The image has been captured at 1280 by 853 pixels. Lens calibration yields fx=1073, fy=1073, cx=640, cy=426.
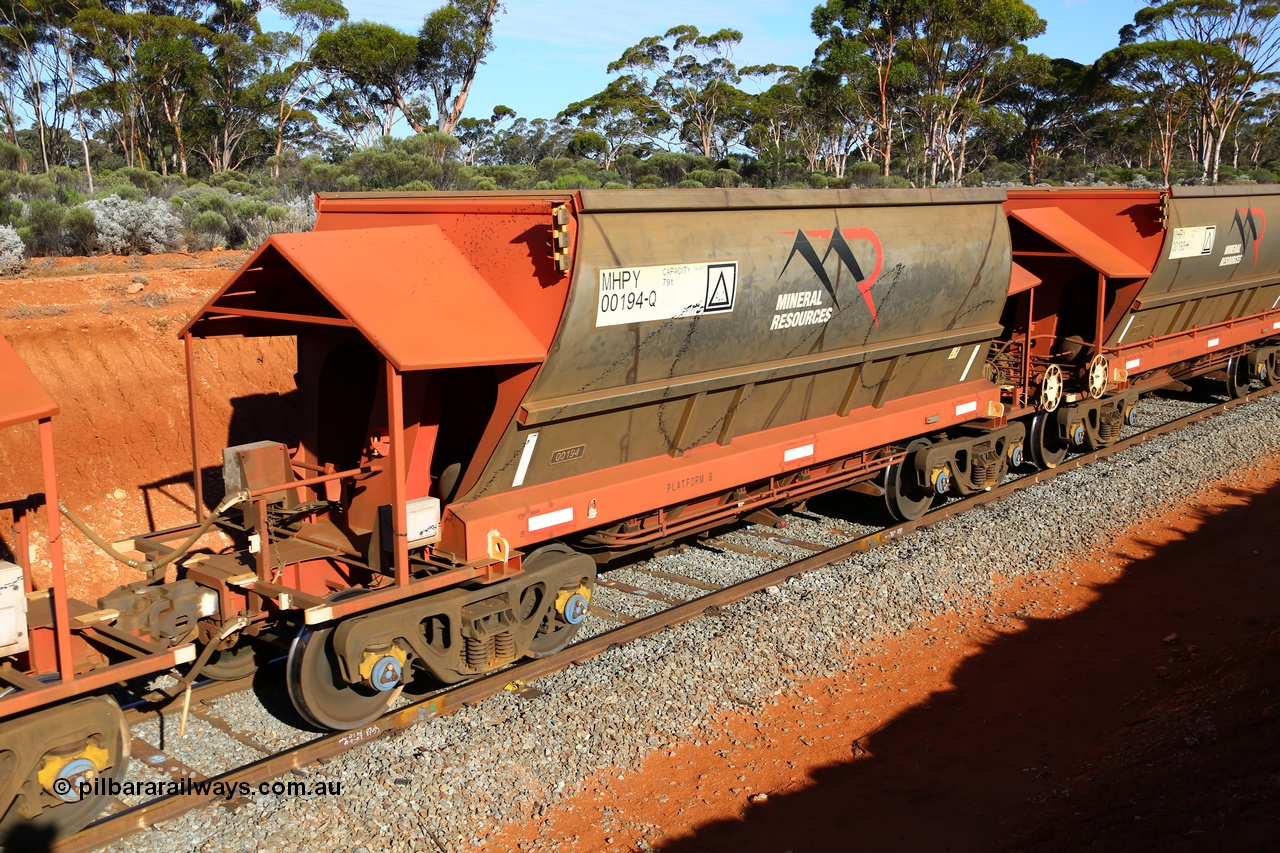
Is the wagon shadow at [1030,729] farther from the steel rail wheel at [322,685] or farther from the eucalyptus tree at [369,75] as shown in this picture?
the eucalyptus tree at [369,75]

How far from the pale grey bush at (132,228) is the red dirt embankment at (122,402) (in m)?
4.18

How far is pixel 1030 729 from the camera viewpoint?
6504 millimetres

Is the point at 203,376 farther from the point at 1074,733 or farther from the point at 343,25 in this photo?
the point at 343,25

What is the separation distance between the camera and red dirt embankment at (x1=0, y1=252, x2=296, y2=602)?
10406 mm

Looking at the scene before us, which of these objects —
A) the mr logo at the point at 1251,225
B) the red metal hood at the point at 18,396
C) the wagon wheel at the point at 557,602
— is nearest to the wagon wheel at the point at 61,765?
the red metal hood at the point at 18,396

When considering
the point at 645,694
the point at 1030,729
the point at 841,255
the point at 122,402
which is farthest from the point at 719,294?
the point at 122,402

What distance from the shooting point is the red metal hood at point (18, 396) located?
468 centimetres

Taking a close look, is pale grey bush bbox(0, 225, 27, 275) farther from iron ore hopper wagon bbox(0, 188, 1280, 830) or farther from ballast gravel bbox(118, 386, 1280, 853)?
ballast gravel bbox(118, 386, 1280, 853)

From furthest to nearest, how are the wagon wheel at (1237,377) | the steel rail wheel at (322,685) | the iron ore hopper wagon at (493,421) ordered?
the wagon wheel at (1237,377) → the steel rail wheel at (322,685) → the iron ore hopper wagon at (493,421)

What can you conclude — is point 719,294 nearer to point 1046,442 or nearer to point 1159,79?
point 1046,442

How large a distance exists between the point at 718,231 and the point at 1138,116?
54757 millimetres

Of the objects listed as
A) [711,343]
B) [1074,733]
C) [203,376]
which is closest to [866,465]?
[711,343]

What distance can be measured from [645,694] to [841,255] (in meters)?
3.90

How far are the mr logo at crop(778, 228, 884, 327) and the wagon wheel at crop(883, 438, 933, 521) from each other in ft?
6.68
